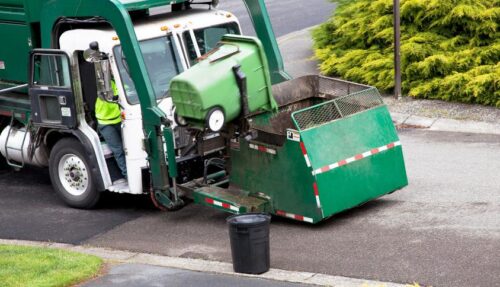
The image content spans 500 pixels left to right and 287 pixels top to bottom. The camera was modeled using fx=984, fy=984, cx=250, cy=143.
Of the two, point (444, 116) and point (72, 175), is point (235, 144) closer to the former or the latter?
point (72, 175)

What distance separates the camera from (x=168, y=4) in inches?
494

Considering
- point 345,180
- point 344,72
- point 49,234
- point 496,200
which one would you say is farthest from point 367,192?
point 344,72

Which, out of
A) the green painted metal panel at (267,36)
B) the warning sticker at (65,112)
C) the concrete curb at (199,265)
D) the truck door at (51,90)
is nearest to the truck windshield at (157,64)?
the truck door at (51,90)

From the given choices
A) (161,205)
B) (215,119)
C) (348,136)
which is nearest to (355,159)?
(348,136)

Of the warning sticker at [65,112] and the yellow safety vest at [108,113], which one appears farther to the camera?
the warning sticker at [65,112]

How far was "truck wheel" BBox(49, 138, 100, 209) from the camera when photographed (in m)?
12.5

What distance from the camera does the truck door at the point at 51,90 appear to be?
40.4ft

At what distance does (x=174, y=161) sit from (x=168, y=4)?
7.35ft

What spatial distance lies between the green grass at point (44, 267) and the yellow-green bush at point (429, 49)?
8294 mm

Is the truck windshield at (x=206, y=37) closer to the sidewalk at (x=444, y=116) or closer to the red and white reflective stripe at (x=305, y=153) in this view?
the red and white reflective stripe at (x=305, y=153)

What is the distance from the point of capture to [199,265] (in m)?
10.4

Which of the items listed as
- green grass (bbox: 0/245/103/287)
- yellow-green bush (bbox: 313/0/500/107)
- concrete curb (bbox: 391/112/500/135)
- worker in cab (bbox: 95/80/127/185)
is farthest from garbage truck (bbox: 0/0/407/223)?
yellow-green bush (bbox: 313/0/500/107)

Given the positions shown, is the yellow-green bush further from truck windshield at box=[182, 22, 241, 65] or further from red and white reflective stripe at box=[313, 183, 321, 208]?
red and white reflective stripe at box=[313, 183, 321, 208]

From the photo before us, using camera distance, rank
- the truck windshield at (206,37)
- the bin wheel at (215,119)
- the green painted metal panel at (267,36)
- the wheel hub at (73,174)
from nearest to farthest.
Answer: the bin wheel at (215,119), the truck windshield at (206,37), the wheel hub at (73,174), the green painted metal panel at (267,36)
